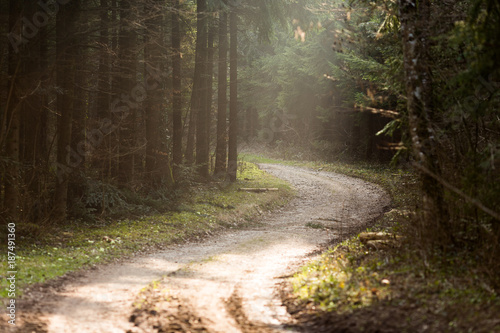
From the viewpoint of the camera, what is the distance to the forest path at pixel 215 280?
6.72 metres

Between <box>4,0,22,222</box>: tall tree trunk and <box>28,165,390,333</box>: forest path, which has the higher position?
<box>4,0,22,222</box>: tall tree trunk

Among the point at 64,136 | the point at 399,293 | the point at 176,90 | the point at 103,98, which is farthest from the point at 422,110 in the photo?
the point at 176,90

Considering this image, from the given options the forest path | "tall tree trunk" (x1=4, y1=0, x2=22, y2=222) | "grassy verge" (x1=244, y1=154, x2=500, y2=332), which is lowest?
the forest path

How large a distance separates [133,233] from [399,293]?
8.55 meters

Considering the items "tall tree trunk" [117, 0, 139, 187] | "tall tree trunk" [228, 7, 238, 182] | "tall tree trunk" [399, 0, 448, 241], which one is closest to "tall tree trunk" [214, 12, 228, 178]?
"tall tree trunk" [228, 7, 238, 182]

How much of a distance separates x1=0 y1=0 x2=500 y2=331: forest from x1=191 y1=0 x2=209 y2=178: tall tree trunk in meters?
0.07

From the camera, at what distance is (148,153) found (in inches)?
677

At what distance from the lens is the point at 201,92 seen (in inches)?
830

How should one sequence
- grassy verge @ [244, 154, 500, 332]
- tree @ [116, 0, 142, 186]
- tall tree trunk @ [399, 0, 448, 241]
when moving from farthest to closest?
tree @ [116, 0, 142, 186]
tall tree trunk @ [399, 0, 448, 241]
grassy verge @ [244, 154, 500, 332]

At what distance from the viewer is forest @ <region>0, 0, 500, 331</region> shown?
7902mm

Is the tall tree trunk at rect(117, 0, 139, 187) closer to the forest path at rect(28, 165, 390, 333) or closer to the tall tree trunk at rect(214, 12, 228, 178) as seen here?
the forest path at rect(28, 165, 390, 333)

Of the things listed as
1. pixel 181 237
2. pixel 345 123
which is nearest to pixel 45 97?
pixel 181 237

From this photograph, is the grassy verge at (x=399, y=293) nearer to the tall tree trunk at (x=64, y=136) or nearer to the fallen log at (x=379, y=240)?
the fallen log at (x=379, y=240)

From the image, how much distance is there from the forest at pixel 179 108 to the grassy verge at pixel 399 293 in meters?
0.26
